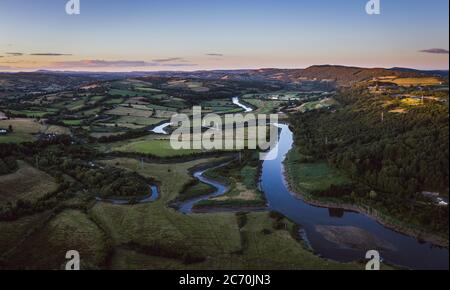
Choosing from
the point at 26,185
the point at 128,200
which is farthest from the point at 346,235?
the point at 26,185

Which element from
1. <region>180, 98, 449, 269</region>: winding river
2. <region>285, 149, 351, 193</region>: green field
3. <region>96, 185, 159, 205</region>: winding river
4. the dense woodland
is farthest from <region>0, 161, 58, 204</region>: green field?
the dense woodland

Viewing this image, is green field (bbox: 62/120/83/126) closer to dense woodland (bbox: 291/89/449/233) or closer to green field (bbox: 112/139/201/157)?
green field (bbox: 112/139/201/157)

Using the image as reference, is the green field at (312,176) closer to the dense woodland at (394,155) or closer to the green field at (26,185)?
the dense woodland at (394,155)

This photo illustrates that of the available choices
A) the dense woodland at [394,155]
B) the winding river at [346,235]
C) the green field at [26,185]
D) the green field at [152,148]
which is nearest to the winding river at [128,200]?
the winding river at [346,235]
